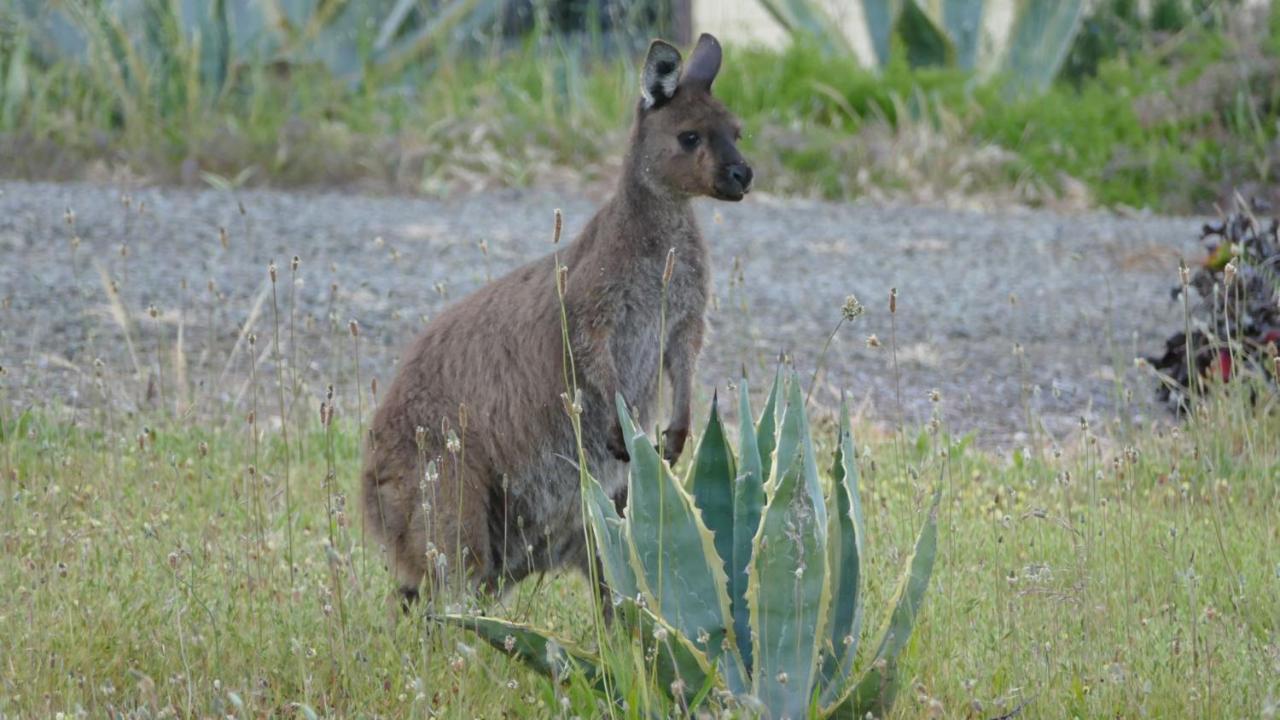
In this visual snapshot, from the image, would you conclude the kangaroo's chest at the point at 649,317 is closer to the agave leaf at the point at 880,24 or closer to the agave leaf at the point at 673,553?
the agave leaf at the point at 673,553

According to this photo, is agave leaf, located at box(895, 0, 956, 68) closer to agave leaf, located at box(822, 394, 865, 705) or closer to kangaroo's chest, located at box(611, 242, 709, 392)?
kangaroo's chest, located at box(611, 242, 709, 392)

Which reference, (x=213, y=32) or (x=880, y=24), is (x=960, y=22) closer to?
(x=880, y=24)

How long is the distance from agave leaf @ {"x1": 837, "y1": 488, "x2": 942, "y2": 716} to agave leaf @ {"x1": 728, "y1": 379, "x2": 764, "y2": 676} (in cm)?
26

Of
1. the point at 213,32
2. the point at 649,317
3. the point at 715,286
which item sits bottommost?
the point at 649,317

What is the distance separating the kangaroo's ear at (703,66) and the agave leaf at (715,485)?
4.90 ft

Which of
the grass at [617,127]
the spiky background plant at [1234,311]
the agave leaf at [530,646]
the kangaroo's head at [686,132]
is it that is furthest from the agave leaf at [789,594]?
the grass at [617,127]

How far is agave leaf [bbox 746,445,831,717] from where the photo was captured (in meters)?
3.06

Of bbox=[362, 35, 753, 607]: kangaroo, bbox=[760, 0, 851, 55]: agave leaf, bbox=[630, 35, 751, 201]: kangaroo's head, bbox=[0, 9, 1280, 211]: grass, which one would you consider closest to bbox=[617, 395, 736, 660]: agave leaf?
bbox=[362, 35, 753, 607]: kangaroo

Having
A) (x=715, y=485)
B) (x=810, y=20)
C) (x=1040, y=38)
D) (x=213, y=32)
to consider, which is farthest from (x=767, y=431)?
(x=810, y=20)

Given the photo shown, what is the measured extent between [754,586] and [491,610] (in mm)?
1065

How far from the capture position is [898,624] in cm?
320

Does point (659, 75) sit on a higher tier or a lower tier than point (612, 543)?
higher

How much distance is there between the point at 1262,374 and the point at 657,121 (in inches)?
105

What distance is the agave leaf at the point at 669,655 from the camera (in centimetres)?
310
